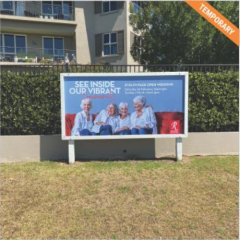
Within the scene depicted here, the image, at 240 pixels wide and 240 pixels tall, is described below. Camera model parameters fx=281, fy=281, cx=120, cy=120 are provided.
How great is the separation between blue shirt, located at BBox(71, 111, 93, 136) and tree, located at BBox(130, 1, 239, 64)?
8.07 m

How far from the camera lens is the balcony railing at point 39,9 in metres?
18.8

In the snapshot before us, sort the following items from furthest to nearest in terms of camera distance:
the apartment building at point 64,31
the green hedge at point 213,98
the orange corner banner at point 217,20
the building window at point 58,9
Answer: the building window at point 58,9 < the apartment building at point 64,31 < the orange corner banner at point 217,20 < the green hedge at point 213,98

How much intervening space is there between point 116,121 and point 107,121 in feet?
0.60

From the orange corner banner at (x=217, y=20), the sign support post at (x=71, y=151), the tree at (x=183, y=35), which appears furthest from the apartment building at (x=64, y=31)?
the sign support post at (x=71, y=151)

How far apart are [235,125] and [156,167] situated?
2.29 m

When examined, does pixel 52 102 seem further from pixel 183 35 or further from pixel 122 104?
pixel 183 35

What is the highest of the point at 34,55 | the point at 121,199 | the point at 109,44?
the point at 109,44

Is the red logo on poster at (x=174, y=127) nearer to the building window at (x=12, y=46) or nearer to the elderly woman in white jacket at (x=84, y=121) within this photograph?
the elderly woman in white jacket at (x=84, y=121)

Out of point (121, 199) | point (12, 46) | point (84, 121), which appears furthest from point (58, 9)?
point (121, 199)

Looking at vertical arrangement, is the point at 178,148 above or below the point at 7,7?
below

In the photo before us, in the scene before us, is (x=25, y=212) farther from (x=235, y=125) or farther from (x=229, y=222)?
(x=235, y=125)

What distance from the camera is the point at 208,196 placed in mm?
4352

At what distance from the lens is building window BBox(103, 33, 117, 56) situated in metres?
18.9

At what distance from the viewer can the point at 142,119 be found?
18.7 feet
